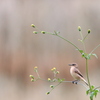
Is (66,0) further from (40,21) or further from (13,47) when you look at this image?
(13,47)

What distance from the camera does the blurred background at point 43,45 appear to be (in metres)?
2.66

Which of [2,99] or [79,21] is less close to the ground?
[79,21]

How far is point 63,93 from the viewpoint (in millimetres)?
2670

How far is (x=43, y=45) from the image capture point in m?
2.69

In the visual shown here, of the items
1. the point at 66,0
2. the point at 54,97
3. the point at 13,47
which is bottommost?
the point at 54,97

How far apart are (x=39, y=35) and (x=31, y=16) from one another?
0.23 m

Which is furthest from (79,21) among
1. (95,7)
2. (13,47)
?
(13,47)

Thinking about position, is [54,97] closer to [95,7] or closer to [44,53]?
[44,53]

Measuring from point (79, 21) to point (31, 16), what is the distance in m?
0.52

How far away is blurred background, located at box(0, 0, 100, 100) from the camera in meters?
2.66

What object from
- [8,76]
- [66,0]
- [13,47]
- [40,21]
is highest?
[66,0]

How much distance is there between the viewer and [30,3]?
276 centimetres

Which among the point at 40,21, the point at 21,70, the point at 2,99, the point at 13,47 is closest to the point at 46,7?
the point at 40,21

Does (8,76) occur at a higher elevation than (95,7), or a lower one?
lower
